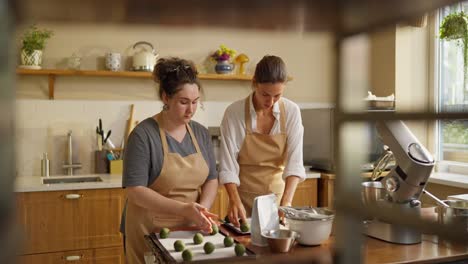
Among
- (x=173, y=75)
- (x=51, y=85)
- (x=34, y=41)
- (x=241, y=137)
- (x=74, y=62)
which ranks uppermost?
(x=34, y=41)

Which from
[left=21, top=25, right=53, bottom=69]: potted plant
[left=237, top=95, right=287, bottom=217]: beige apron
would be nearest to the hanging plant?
[left=237, top=95, right=287, bottom=217]: beige apron

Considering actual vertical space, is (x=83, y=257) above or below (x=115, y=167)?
below

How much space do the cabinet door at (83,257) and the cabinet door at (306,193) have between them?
1.47 m

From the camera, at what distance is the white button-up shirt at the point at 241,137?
2455 millimetres

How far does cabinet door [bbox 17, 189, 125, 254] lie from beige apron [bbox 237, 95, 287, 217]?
119 cm

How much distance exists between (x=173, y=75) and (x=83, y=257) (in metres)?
1.74

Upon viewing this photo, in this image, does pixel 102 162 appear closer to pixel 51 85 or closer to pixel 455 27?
pixel 51 85

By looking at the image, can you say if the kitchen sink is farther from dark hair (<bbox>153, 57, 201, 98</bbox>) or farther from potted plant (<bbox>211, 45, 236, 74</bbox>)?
dark hair (<bbox>153, 57, 201, 98</bbox>)

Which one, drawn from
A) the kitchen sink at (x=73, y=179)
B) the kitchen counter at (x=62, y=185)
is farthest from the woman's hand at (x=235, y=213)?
the kitchen sink at (x=73, y=179)

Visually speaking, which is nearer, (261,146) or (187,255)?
(187,255)

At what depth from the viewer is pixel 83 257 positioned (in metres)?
3.23

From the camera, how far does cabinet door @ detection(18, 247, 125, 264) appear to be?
10.3 feet

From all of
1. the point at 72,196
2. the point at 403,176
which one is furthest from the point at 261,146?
the point at 72,196

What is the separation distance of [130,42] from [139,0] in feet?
13.0
